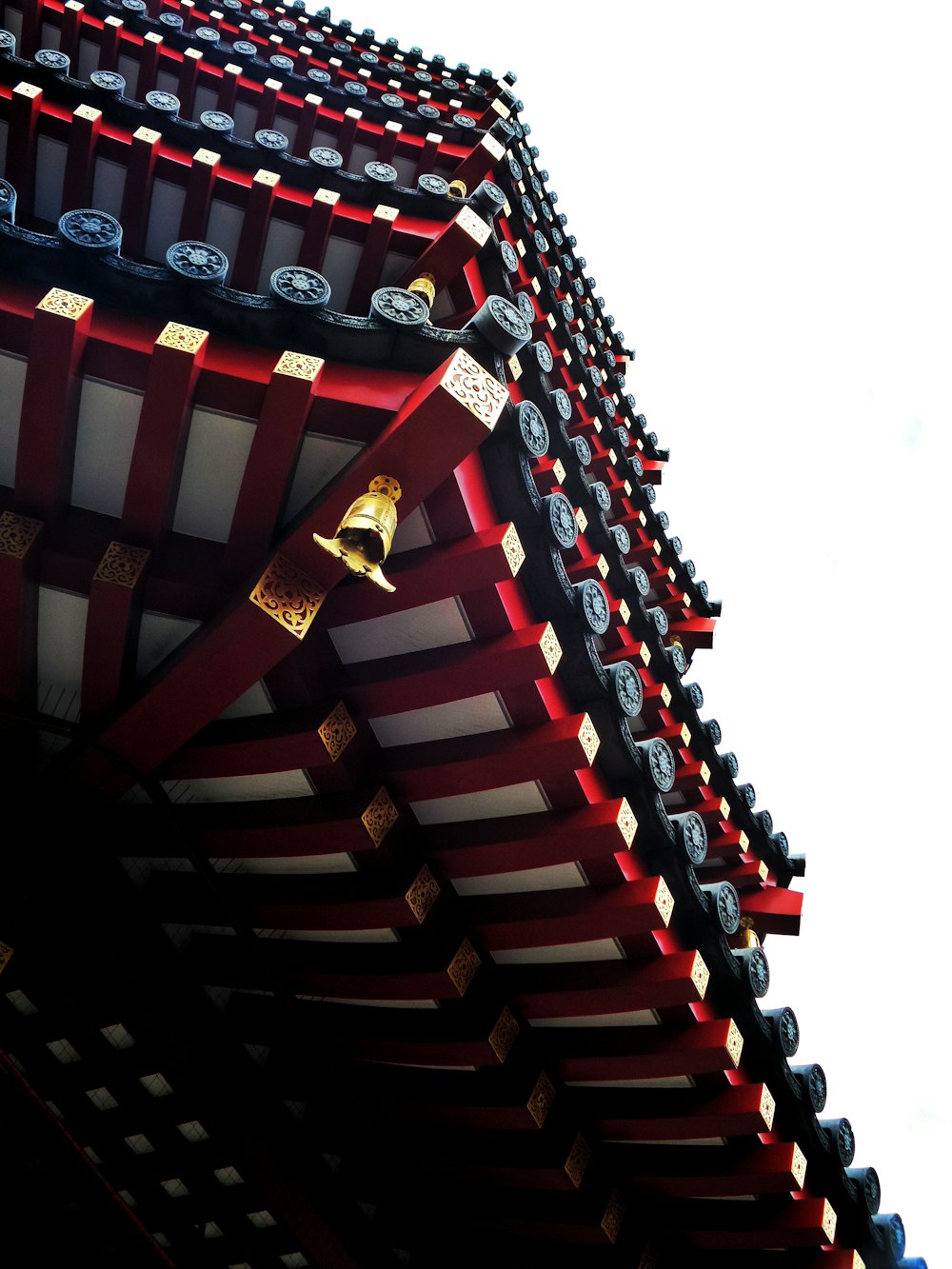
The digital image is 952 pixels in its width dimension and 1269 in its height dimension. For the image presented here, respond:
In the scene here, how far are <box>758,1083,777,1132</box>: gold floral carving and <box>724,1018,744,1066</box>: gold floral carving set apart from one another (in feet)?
0.88

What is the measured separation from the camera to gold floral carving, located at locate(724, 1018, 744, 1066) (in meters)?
5.11

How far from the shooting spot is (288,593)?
426 centimetres

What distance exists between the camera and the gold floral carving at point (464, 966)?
541 centimetres

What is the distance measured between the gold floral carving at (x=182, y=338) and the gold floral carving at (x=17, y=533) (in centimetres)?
121

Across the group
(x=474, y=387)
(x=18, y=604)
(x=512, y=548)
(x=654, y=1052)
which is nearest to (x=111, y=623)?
(x=18, y=604)

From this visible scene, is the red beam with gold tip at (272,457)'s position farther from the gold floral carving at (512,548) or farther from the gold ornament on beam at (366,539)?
the gold floral carving at (512,548)

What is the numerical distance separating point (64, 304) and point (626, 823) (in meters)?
3.63

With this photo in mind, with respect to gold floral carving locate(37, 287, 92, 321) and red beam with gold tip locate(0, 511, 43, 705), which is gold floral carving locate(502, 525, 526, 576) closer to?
gold floral carving locate(37, 287, 92, 321)

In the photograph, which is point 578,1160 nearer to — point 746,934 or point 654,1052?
point 654,1052

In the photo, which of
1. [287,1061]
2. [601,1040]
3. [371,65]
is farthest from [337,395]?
[371,65]

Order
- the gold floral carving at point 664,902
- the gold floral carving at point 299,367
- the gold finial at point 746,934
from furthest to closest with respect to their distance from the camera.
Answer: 1. the gold finial at point 746,934
2. the gold floral carving at point 664,902
3. the gold floral carving at point 299,367

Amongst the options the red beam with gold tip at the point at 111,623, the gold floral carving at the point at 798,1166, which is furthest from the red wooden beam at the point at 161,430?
the gold floral carving at the point at 798,1166

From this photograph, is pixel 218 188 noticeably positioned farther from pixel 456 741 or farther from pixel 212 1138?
pixel 212 1138

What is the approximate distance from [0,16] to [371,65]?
4.27 metres
